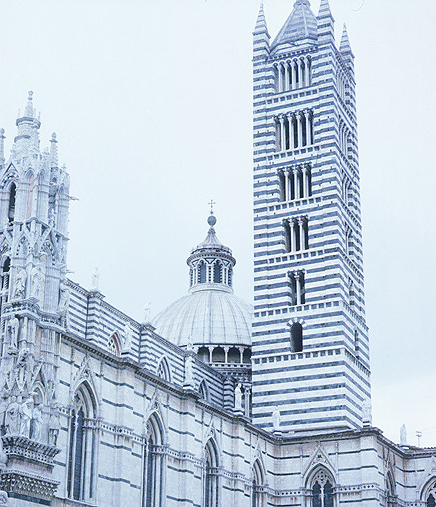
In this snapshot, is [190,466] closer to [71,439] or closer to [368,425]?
[71,439]

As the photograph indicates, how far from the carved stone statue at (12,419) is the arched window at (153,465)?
27.1 feet

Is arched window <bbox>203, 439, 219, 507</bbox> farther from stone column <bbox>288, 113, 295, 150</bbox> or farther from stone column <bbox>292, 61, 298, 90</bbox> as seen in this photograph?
stone column <bbox>292, 61, 298, 90</bbox>

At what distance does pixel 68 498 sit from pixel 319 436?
16.1m

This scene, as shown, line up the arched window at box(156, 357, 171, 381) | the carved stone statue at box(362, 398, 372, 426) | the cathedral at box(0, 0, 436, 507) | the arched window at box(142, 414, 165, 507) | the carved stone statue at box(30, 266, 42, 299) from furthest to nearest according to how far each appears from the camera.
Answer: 1. the arched window at box(156, 357, 171, 381)
2. the carved stone statue at box(362, 398, 372, 426)
3. the arched window at box(142, 414, 165, 507)
4. the cathedral at box(0, 0, 436, 507)
5. the carved stone statue at box(30, 266, 42, 299)

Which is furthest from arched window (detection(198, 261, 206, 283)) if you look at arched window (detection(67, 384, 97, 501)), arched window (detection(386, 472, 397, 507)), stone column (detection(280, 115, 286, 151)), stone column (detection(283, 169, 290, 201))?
arched window (detection(67, 384, 97, 501))

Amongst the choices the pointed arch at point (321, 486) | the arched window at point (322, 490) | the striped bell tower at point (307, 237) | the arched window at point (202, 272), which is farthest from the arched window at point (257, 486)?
the arched window at point (202, 272)

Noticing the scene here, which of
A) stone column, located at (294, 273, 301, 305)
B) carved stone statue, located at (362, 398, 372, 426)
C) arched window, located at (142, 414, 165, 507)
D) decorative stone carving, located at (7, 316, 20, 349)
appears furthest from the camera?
stone column, located at (294, 273, 301, 305)

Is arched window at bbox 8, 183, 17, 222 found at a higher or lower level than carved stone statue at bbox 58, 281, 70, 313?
higher

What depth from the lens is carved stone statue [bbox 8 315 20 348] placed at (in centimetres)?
2592

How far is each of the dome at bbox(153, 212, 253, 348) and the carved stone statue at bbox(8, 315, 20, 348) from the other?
73.5 ft

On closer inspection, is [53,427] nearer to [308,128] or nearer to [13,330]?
[13,330]

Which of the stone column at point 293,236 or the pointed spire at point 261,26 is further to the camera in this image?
the pointed spire at point 261,26

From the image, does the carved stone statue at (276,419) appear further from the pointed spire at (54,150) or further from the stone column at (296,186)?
the pointed spire at (54,150)

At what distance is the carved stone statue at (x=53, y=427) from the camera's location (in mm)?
26078
